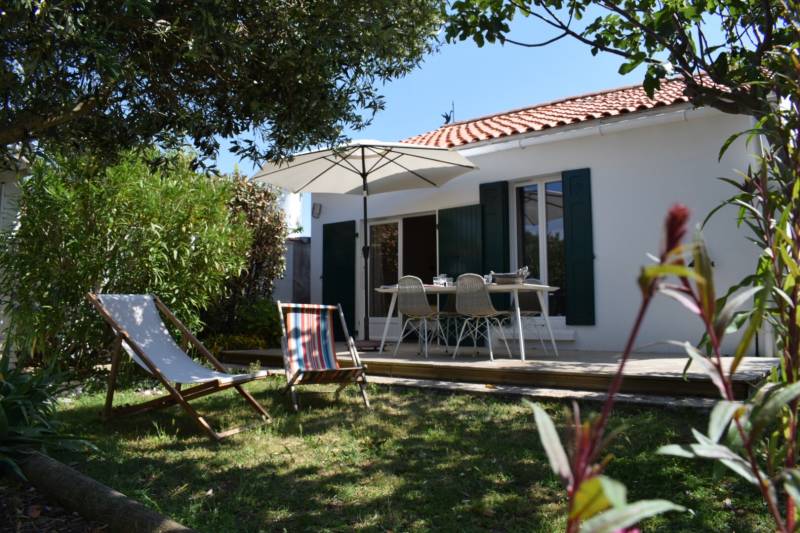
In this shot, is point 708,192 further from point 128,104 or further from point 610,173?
point 128,104

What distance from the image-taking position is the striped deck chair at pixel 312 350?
474 centimetres

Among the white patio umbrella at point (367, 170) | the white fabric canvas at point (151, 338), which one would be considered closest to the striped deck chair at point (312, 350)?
the white fabric canvas at point (151, 338)

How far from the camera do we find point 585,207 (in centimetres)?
769

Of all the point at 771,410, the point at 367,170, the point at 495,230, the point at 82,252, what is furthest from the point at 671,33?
the point at 82,252

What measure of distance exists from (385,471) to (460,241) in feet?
19.0

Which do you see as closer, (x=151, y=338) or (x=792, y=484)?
(x=792, y=484)

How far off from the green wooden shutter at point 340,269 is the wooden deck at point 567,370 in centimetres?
279

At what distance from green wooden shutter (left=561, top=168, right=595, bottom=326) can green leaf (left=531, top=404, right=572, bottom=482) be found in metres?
7.23

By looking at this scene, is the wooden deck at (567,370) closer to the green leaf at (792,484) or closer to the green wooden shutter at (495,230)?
the green wooden shutter at (495,230)

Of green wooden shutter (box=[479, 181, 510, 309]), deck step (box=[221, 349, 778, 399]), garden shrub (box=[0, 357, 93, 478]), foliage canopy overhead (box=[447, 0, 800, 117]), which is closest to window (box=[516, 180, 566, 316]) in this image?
green wooden shutter (box=[479, 181, 510, 309])

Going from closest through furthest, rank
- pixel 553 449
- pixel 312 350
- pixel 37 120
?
pixel 553 449 → pixel 37 120 → pixel 312 350

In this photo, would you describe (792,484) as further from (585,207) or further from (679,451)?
(585,207)

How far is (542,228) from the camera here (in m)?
8.30

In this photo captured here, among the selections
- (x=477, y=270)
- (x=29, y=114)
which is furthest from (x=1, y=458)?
(x=477, y=270)
